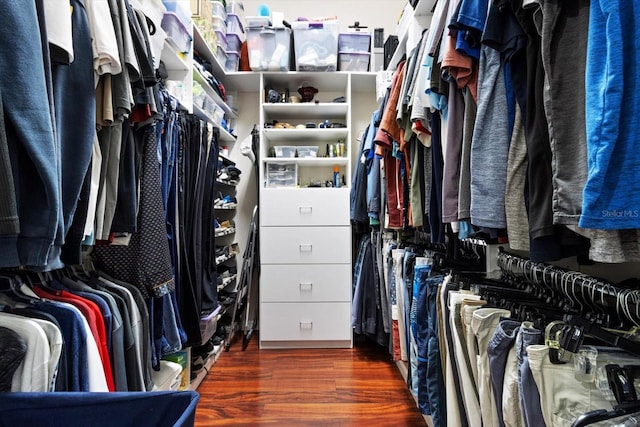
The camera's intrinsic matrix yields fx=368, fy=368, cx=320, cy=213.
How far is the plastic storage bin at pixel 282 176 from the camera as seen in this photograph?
287cm

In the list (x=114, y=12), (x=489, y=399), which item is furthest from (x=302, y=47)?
(x=489, y=399)

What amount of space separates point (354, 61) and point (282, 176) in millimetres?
1029

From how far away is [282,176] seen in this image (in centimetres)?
287

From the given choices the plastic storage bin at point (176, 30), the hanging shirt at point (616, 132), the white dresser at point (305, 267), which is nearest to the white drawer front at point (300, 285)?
the white dresser at point (305, 267)

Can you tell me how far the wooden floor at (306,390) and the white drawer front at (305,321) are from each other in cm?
10

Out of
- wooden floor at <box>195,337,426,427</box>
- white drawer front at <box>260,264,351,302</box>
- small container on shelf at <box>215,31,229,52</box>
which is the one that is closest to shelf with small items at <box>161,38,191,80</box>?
small container on shelf at <box>215,31,229,52</box>

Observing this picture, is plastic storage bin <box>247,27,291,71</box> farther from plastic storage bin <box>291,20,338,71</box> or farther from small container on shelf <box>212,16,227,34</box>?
small container on shelf <box>212,16,227,34</box>

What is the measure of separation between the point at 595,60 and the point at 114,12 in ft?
3.71

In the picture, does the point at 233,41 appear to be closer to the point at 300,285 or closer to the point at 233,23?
the point at 233,23

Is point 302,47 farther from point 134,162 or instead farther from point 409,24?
point 134,162

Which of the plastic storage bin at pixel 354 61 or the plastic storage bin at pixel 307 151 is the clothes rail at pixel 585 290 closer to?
the plastic storage bin at pixel 307 151

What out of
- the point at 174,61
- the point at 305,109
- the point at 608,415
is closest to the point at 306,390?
the point at 608,415

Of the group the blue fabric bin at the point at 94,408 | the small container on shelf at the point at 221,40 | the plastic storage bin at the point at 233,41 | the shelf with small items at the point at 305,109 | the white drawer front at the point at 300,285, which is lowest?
the white drawer front at the point at 300,285

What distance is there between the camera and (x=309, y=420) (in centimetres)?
173
